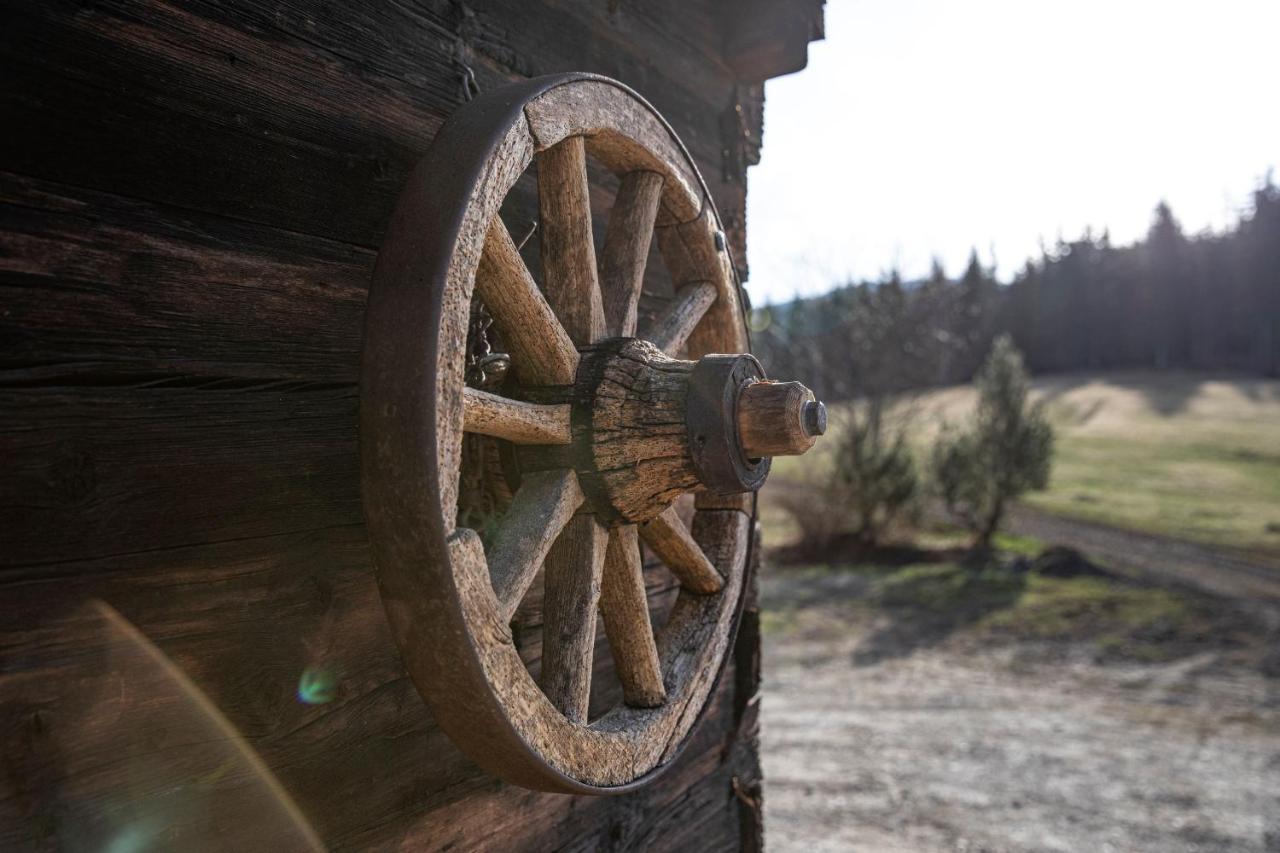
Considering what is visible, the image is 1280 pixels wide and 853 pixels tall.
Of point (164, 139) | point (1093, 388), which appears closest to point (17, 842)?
point (164, 139)

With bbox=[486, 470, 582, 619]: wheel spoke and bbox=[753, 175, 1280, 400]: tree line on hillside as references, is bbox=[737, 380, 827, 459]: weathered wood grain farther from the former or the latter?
bbox=[753, 175, 1280, 400]: tree line on hillside

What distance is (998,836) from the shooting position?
5.50 metres

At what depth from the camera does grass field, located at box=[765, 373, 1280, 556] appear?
16344 mm

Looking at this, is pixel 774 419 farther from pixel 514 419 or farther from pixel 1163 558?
pixel 1163 558

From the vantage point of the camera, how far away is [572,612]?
1.46 metres

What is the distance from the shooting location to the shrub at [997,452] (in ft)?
47.4

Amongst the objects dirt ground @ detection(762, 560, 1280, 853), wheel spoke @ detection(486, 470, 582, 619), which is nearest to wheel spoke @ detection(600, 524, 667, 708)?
wheel spoke @ detection(486, 470, 582, 619)

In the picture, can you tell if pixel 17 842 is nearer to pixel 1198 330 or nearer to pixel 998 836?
pixel 998 836

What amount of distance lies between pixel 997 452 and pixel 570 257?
47.8 ft

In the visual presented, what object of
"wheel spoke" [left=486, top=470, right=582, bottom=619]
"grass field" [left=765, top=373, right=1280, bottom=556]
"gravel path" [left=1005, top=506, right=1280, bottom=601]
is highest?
"wheel spoke" [left=486, top=470, right=582, bottom=619]

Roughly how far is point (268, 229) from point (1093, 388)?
147ft

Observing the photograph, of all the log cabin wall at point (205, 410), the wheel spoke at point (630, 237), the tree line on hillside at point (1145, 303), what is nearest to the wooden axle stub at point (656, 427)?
the wheel spoke at point (630, 237)

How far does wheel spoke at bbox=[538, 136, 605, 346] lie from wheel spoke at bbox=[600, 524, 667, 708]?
0.39 meters

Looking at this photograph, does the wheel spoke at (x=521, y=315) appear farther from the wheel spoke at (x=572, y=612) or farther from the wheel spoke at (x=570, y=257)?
the wheel spoke at (x=572, y=612)
